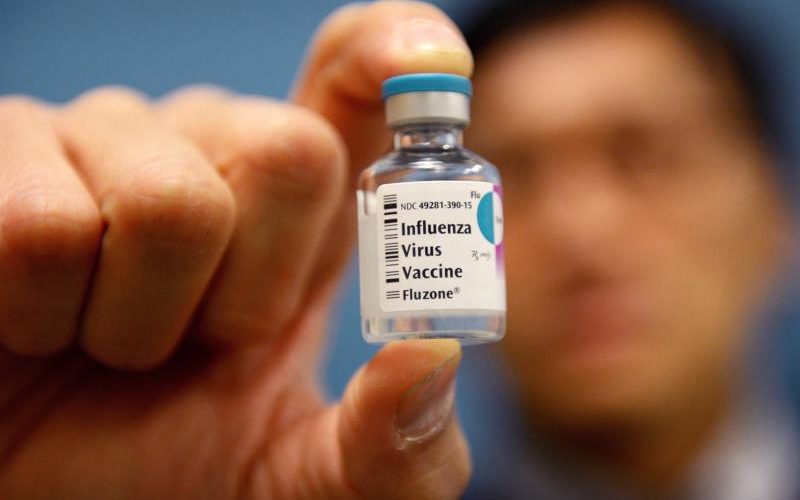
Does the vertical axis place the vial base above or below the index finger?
→ below

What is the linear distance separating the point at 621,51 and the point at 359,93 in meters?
0.99

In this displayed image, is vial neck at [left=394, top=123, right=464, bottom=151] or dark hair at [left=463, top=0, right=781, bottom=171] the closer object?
vial neck at [left=394, top=123, right=464, bottom=151]

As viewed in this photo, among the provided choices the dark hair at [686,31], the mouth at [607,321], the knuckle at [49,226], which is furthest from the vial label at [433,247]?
the dark hair at [686,31]

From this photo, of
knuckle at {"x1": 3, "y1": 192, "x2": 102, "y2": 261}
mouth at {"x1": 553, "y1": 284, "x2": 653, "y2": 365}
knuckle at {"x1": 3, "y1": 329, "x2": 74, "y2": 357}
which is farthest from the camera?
mouth at {"x1": 553, "y1": 284, "x2": 653, "y2": 365}

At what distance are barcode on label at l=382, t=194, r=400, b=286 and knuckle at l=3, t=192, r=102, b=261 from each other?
0.28 metres

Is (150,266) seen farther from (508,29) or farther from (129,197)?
(508,29)

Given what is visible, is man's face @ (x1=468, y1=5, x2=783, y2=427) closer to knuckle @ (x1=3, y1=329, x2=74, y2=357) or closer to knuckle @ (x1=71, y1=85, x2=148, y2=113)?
knuckle @ (x1=71, y1=85, x2=148, y2=113)

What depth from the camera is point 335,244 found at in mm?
1034

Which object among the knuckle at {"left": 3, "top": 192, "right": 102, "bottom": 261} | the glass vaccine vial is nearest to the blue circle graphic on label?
the glass vaccine vial

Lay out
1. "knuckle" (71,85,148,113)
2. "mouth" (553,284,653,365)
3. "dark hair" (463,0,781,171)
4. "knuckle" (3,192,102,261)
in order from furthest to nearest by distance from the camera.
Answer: "dark hair" (463,0,781,171)
"mouth" (553,284,653,365)
"knuckle" (71,85,148,113)
"knuckle" (3,192,102,261)

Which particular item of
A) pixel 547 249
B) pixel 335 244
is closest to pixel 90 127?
pixel 335 244

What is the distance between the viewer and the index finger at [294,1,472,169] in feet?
2.58

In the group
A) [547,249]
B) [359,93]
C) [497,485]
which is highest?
[359,93]

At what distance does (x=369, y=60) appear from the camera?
2.82 feet
